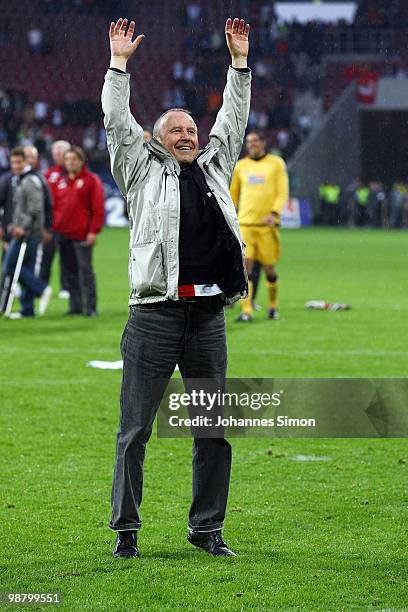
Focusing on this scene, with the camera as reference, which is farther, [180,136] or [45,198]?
[45,198]

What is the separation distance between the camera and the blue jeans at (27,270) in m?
14.8

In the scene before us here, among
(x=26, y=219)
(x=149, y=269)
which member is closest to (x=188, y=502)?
(x=149, y=269)

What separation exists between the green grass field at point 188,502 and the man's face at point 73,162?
2901mm

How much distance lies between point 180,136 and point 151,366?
3.14 ft

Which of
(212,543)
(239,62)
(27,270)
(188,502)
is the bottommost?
(27,270)

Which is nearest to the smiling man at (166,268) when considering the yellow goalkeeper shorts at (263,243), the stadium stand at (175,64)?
the yellow goalkeeper shorts at (263,243)

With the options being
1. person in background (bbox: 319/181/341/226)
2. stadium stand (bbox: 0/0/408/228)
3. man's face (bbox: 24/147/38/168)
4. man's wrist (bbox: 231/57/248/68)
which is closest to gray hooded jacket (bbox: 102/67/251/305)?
man's wrist (bbox: 231/57/248/68)

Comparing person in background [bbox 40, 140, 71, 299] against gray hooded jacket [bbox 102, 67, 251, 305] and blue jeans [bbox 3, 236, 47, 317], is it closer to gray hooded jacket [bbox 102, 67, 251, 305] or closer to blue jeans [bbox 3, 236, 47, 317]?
blue jeans [bbox 3, 236, 47, 317]

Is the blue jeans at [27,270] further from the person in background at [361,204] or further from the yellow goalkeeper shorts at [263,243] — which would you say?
the person in background at [361,204]

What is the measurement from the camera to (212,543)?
532cm

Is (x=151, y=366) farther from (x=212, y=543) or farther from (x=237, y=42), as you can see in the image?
(x=237, y=42)

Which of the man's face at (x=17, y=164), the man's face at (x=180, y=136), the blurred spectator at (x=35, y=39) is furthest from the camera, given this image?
the blurred spectator at (x=35, y=39)

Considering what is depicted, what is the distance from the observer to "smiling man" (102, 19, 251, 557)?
5109 mm

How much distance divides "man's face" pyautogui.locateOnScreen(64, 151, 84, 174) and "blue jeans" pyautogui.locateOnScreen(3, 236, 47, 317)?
915 millimetres
